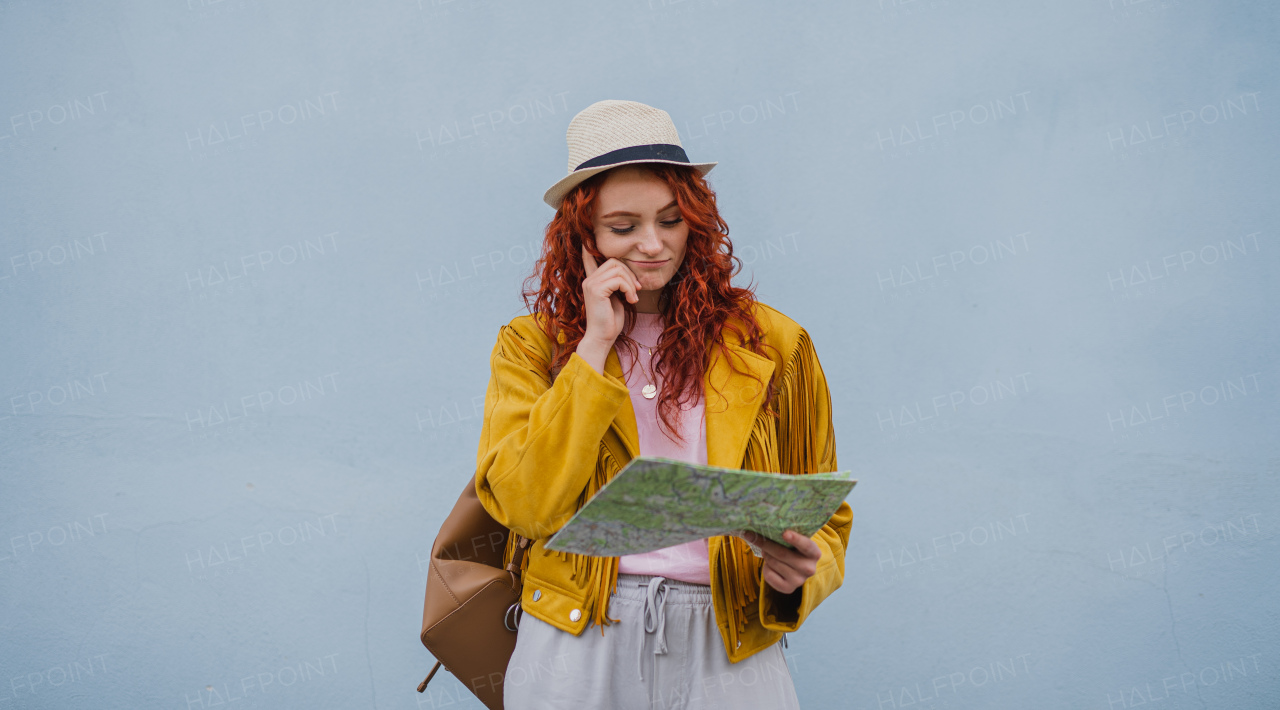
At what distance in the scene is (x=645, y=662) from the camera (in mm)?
1505

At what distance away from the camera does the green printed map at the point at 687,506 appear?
1.10 metres

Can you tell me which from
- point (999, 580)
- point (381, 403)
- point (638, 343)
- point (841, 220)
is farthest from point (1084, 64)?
point (381, 403)

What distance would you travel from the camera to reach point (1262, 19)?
2664 millimetres

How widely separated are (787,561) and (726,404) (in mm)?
314

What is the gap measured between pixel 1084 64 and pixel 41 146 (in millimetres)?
3286

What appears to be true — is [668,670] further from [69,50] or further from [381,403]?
[69,50]

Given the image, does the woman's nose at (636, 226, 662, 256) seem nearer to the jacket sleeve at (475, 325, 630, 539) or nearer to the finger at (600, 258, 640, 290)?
the finger at (600, 258, 640, 290)

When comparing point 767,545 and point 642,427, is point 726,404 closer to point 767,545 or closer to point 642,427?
point 642,427

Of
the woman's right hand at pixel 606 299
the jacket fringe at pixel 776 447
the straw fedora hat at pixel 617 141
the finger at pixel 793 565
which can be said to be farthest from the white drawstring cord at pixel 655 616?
the straw fedora hat at pixel 617 141

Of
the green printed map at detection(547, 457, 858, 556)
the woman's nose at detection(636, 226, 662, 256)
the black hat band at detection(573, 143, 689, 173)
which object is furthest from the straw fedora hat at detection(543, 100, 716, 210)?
the green printed map at detection(547, 457, 858, 556)

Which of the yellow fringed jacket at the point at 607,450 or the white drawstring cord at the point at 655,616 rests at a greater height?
the yellow fringed jacket at the point at 607,450

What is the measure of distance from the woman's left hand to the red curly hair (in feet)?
0.92

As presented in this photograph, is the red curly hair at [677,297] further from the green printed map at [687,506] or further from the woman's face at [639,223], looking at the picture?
the green printed map at [687,506]

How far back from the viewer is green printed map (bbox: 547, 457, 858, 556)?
1.10 meters
